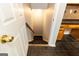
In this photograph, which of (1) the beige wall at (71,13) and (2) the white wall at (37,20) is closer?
(1) the beige wall at (71,13)

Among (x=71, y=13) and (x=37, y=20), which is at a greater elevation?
(x=71, y=13)

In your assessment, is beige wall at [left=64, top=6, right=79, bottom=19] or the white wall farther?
the white wall

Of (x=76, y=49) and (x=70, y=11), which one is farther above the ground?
(x=70, y=11)

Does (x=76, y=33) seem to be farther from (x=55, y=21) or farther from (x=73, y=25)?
(x=55, y=21)

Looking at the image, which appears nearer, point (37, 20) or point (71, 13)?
point (71, 13)

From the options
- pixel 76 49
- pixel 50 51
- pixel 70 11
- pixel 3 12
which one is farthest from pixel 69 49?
pixel 3 12

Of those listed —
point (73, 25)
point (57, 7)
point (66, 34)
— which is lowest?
point (66, 34)

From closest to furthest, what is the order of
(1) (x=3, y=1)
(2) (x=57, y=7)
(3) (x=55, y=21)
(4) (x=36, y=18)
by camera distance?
(1) (x=3, y=1) < (2) (x=57, y=7) < (3) (x=55, y=21) < (4) (x=36, y=18)

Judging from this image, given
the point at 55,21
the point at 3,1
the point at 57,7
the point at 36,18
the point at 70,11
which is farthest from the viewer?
the point at 36,18

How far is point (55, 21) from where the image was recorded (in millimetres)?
2932

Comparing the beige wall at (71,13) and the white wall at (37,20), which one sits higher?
the beige wall at (71,13)

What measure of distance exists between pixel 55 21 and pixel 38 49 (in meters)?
1.06

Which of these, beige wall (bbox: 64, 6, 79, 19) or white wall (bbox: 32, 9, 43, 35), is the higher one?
beige wall (bbox: 64, 6, 79, 19)

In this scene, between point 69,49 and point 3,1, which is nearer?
point 3,1
